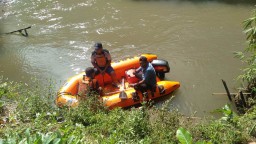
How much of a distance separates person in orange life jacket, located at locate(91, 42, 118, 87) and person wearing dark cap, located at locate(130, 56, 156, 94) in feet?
2.08

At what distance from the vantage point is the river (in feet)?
29.8

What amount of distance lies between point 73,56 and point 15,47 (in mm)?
2290

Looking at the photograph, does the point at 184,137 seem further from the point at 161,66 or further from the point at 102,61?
the point at 161,66

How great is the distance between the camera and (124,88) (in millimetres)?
7992

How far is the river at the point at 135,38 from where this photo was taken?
9094 millimetres

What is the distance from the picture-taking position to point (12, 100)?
19.1 ft

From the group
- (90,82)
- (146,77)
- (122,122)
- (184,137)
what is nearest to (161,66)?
(146,77)

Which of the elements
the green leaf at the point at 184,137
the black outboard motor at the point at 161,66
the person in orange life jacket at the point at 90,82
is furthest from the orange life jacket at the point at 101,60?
the green leaf at the point at 184,137

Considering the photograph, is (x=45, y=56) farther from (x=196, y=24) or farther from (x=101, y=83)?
(x=196, y=24)

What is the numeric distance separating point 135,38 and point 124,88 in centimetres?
366

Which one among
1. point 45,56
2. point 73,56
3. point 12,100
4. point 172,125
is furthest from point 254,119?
point 45,56

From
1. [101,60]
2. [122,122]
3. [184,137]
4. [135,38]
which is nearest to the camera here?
[184,137]

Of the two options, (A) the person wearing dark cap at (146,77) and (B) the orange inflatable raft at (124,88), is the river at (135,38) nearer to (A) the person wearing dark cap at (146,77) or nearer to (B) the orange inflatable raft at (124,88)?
(B) the orange inflatable raft at (124,88)

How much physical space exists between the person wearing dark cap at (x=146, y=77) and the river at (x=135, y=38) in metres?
0.98
